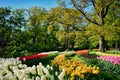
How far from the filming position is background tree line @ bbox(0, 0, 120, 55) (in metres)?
40.0

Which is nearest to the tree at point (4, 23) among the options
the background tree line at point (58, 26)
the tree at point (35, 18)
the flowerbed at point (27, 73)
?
the background tree line at point (58, 26)

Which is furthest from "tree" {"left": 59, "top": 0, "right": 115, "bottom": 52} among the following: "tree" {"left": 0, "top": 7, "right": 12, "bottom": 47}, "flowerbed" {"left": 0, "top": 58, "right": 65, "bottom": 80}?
"flowerbed" {"left": 0, "top": 58, "right": 65, "bottom": 80}

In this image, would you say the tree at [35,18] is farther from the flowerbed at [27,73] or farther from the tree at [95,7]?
the flowerbed at [27,73]

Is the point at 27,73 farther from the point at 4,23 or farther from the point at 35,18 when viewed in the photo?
the point at 35,18

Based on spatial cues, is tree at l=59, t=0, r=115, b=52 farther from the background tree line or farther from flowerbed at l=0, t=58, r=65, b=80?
flowerbed at l=0, t=58, r=65, b=80

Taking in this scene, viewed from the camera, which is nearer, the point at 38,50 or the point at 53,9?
the point at 53,9

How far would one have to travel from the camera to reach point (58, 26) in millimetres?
54125

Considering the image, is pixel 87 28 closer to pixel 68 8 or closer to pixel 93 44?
pixel 68 8

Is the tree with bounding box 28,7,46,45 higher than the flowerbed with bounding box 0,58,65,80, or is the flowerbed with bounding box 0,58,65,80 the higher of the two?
the tree with bounding box 28,7,46,45

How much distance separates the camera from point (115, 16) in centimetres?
4822

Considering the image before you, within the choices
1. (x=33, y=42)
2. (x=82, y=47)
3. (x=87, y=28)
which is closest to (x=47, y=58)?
(x=87, y=28)

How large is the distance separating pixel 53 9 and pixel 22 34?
513 inches

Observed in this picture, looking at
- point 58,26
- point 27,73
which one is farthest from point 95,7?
point 27,73

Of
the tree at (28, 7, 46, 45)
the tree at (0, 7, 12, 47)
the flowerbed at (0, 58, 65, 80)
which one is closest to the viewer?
the flowerbed at (0, 58, 65, 80)
